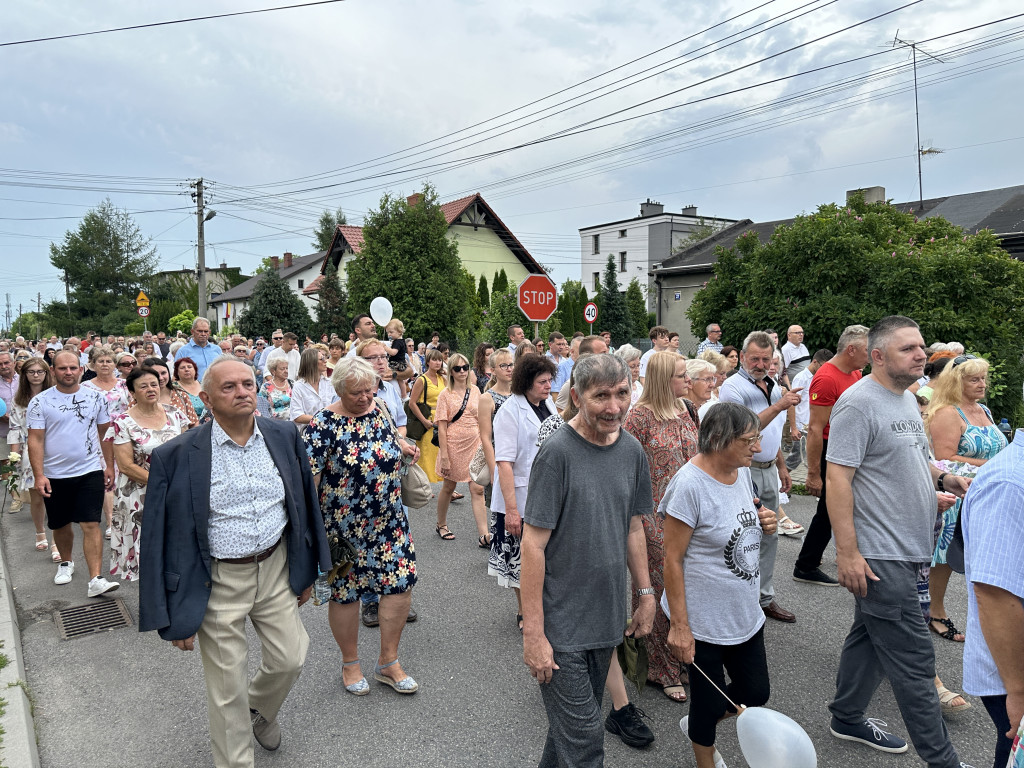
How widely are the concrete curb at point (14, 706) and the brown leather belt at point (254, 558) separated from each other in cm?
137

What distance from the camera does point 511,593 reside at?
5363mm

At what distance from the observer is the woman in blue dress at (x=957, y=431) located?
165 inches

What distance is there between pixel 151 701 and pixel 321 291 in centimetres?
3726

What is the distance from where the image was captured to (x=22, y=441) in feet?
22.0

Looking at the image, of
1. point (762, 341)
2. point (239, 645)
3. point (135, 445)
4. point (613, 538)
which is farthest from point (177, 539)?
point (762, 341)

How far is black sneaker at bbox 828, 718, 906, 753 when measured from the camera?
3199mm

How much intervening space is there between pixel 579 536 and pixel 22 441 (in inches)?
264

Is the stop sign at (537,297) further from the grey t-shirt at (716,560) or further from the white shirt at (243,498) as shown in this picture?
the grey t-shirt at (716,560)

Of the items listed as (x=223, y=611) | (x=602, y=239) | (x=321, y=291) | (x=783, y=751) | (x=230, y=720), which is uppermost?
(x=602, y=239)

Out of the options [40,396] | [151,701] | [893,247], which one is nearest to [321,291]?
[893,247]

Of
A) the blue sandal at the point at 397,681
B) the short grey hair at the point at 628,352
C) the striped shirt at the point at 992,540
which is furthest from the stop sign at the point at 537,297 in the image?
the striped shirt at the point at 992,540

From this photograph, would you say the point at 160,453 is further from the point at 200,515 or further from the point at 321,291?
the point at 321,291

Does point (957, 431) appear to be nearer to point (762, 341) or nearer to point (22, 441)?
point (762, 341)

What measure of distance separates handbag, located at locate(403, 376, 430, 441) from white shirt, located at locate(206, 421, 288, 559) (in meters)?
4.31
